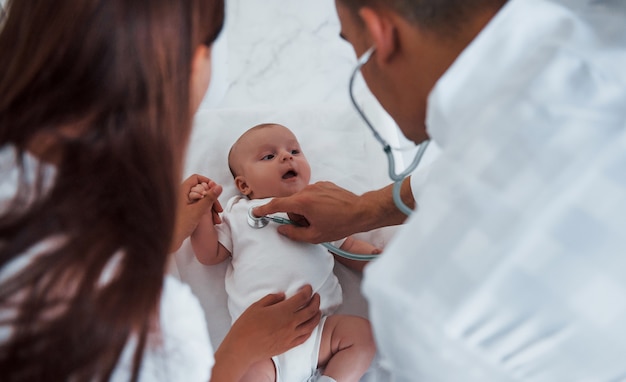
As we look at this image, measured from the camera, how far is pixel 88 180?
571mm

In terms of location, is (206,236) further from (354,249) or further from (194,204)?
(354,249)

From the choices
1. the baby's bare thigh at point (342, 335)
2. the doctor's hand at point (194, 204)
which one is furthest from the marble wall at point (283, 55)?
the baby's bare thigh at point (342, 335)

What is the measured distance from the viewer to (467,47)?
2.31ft

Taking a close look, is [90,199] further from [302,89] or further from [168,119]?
[302,89]

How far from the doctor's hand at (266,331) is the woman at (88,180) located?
1.51 ft

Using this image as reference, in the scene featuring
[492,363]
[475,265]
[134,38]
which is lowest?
[492,363]

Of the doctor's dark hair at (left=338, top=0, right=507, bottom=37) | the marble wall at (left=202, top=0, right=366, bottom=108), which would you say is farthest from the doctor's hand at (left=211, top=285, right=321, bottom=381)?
the marble wall at (left=202, top=0, right=366, bottom=108)

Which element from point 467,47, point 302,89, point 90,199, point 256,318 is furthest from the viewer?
point 302,89

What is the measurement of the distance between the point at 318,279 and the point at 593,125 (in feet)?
2.44

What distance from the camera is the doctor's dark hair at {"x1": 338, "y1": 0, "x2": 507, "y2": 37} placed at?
0.69 m

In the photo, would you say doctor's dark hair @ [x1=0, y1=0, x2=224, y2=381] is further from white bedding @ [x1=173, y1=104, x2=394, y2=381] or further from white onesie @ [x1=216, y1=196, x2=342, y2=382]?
white bedding @ [x1=173, y1=104, x2=394, y2=381]

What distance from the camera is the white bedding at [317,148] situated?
4.55 feet

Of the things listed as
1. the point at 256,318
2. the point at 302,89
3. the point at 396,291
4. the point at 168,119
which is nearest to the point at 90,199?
the point at 168,119

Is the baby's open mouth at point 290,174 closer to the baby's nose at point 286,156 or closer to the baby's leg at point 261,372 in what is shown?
the baby's nose at point 286,156
